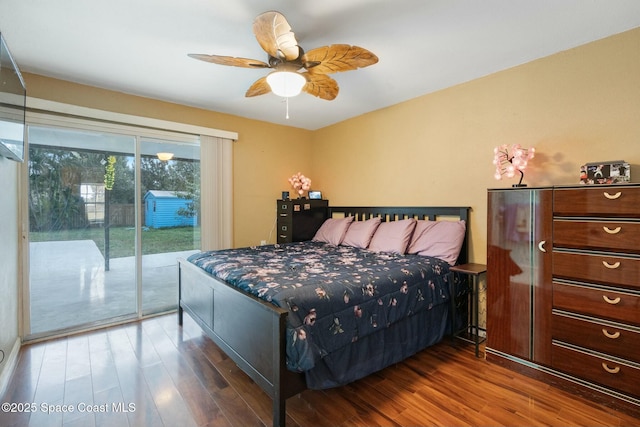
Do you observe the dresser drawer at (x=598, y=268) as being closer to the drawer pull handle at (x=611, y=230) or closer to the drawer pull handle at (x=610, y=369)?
the drawer pull handle at (x=611, y=230)

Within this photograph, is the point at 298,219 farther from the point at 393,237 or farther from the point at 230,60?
the point at 230,60

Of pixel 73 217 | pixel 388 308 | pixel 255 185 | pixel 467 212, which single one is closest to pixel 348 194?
pixel 255 185

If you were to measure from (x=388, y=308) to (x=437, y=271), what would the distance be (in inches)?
29.6

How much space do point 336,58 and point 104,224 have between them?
3024 millimetres

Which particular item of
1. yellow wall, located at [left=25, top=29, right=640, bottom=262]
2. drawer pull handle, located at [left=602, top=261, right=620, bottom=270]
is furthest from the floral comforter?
drawer pull handle, located at [left=602, top=261, right=620, bottom=270]

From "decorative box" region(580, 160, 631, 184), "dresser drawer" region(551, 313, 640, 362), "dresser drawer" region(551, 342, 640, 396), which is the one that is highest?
"decorative box" region(580, 160, 631, 184)

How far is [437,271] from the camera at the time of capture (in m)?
2.58

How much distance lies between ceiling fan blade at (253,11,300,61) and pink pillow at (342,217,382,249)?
→ 215 centimetres

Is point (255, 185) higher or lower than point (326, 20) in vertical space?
lower

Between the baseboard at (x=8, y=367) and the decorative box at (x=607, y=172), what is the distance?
4.30 m

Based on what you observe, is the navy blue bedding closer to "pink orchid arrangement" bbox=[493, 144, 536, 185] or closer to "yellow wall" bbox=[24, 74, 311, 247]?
"pink orchid arrangement" bbox=[493, 144, 536, 185]

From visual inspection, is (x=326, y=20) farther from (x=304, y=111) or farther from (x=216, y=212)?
(x=216, y=212)

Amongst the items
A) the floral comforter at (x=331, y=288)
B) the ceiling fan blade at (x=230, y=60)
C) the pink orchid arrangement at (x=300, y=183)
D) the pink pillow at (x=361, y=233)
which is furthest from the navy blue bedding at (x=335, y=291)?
the pink orchid arrangement at (x=300, y=183)

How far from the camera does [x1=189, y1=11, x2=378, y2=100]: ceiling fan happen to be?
67.3 inches
